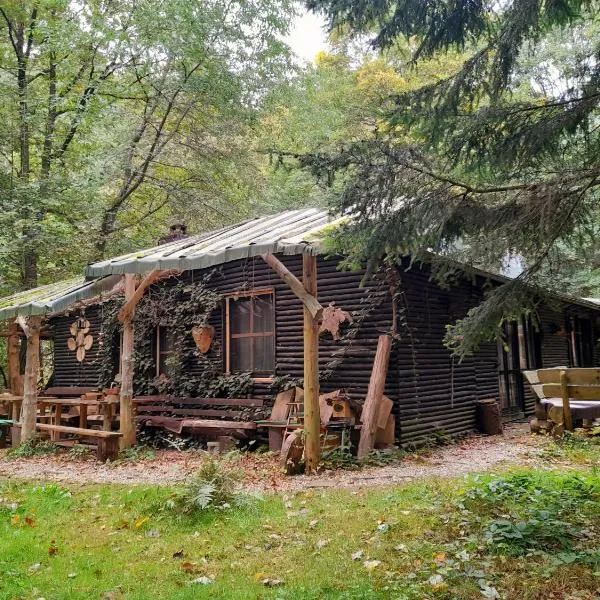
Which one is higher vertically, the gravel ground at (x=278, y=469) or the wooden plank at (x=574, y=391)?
the wooden plank at (x=574, y=391)

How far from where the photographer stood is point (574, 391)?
9.54 meters

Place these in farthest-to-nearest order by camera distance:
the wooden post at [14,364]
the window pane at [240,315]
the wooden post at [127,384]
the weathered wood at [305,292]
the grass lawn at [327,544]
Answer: the wooden post at [14,364]
the window pane at [240,315]
the wooden post at [127,384]
the weathered wood at [305,292]
the grass lawn at [327,544]

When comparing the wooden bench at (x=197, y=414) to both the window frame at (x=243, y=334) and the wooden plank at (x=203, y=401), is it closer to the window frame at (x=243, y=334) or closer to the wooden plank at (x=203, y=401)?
the wooden plank at (x=203, y=401)

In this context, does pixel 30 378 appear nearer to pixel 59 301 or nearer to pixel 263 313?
pixel 59 301

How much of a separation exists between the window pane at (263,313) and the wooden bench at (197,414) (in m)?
1.44

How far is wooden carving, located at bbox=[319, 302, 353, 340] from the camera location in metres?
9.60

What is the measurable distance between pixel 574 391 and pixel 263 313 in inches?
226

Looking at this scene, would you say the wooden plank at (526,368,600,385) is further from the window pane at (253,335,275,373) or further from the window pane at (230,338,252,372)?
the window pane at (230,338,252,372)

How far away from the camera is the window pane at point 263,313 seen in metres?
10.9

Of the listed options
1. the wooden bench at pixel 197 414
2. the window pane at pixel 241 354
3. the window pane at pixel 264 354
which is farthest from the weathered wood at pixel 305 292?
the window pane at pixel 241 354

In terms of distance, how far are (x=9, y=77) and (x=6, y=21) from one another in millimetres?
2431

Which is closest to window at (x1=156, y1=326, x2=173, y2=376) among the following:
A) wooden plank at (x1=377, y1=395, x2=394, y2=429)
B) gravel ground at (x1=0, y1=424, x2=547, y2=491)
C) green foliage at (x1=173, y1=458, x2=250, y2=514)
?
gravel ground at (x1=0, y1=424, x2=547, y2=491)

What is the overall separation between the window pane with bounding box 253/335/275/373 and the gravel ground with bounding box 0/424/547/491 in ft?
5.98

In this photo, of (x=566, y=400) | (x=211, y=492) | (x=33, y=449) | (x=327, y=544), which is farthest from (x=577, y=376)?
(x=33, y=449)
